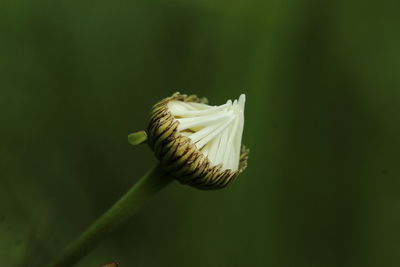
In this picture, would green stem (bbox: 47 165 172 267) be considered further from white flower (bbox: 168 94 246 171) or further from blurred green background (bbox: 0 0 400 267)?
blurred green background (bbox: 0 0 400 267)

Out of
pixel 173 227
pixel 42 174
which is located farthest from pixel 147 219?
pixel 42 174

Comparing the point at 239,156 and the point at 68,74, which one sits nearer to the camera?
the point at 239,156

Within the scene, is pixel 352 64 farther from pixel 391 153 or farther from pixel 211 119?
pixel 211 119

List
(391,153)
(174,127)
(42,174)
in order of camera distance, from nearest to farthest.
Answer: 1. (174,127)
2. (42,174)
3. (391,153)

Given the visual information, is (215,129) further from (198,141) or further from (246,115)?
(246,115)

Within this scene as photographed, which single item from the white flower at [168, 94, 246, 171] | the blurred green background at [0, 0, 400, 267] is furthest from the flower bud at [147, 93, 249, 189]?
the blurred green background at [0, 0, 400, 267]

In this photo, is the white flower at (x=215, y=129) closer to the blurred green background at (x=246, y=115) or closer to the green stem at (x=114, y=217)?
the green stem at (x=114, y=217)

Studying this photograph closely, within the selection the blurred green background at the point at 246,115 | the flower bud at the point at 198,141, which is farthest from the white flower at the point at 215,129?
the blurred green background at the point at 246,115
